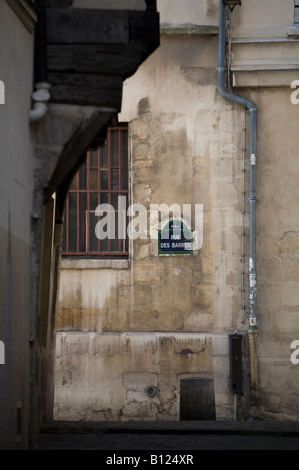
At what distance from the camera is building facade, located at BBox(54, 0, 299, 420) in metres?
15.9

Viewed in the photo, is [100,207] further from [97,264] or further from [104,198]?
[97,264]

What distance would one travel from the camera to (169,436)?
1038 centimetres

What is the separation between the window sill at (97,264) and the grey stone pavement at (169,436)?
4.91 metres

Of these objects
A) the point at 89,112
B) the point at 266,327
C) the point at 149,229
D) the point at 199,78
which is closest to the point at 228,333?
the point at 266,327

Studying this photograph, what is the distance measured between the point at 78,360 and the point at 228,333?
85.1 inches

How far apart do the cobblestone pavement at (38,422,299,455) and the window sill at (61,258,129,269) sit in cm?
506

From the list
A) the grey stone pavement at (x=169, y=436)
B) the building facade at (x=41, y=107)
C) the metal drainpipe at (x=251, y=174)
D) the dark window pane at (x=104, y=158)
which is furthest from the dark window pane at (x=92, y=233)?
the building facade at (x=41, y=107)

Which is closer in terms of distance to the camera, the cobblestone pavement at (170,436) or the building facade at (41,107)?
the building facade at (41,107)

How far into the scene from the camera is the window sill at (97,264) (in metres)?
16.3

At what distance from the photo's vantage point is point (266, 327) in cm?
1606

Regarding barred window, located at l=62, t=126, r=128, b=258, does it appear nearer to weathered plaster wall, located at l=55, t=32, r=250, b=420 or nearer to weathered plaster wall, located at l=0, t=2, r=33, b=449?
weathered plaster wall, located at l=55, t=32, r=250, b=420

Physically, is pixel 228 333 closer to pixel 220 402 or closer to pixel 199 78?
pixel 220 402
